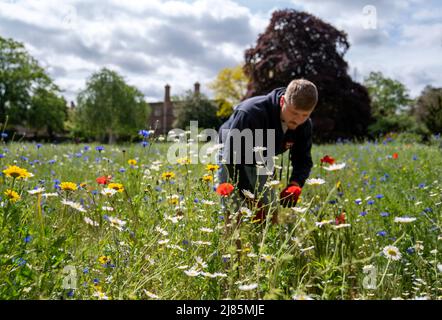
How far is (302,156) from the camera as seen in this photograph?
3.70 m

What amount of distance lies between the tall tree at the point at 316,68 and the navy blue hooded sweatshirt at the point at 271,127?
19.7 meters

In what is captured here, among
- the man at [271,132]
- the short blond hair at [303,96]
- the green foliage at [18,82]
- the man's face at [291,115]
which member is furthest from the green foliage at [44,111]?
the short blond hair at [303,96]

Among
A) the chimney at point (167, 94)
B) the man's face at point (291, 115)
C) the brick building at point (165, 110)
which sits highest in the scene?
the chimney at point (167, 94)

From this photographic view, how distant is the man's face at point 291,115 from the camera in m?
3.04

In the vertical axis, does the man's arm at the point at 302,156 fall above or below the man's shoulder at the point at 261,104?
below

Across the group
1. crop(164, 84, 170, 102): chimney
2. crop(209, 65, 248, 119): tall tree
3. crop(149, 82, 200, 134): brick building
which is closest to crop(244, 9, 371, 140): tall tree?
crop(209, 65, 248, 119): tall tree

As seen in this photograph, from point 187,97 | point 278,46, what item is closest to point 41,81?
point 187,97

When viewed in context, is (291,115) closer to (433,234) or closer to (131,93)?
(433,234)

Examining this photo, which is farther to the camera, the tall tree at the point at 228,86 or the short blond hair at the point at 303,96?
the tall tree at the point at 228,86

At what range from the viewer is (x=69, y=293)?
174 cm

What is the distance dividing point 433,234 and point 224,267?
1550 mm

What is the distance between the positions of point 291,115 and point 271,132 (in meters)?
0.30

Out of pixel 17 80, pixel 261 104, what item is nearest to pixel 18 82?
pixel 17 80

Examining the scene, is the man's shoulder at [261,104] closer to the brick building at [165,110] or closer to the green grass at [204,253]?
the green grass at [204,253]
